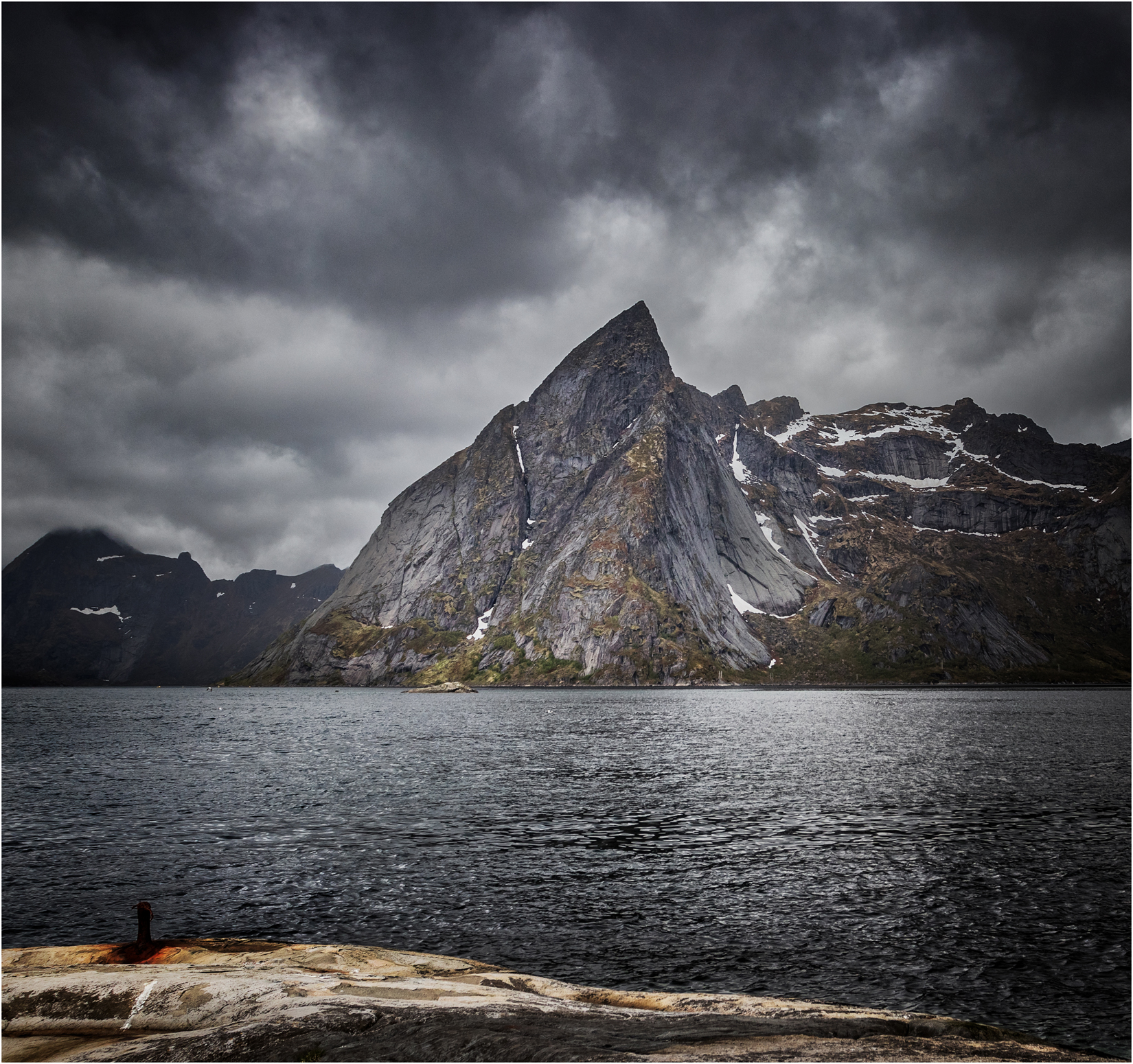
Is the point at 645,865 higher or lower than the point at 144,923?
lower

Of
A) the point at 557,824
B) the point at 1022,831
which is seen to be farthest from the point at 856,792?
the point at 557,824

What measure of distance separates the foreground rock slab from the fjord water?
5.30m

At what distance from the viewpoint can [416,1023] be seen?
11633mm

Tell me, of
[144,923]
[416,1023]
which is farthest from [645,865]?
[416,1023]

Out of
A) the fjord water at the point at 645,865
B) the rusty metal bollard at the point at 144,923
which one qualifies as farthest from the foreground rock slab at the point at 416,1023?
the fjord water at the point at 645,865

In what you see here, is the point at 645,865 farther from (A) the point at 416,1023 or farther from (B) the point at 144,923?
(A) the point at 416,1023

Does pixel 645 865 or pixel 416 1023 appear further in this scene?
pixel 645 865

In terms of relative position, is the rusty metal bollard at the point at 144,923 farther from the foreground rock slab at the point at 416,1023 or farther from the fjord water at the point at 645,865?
the fjord water at the point at 645,865

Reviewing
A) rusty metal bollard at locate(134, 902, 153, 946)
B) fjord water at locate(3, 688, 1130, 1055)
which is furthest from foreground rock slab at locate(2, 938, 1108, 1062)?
fjord water at locate(3, 688, 1130, 1055)

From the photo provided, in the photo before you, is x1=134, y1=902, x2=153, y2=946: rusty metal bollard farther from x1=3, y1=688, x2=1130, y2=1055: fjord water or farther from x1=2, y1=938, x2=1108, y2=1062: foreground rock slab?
x1=3, y1=688, x2=1130, y2=1055: fjord water

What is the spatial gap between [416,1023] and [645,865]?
20.3m

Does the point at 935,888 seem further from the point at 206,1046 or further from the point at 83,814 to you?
the point at 83,814

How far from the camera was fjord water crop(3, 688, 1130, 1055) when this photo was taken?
19734 mm

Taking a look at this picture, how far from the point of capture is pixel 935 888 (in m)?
26.4
